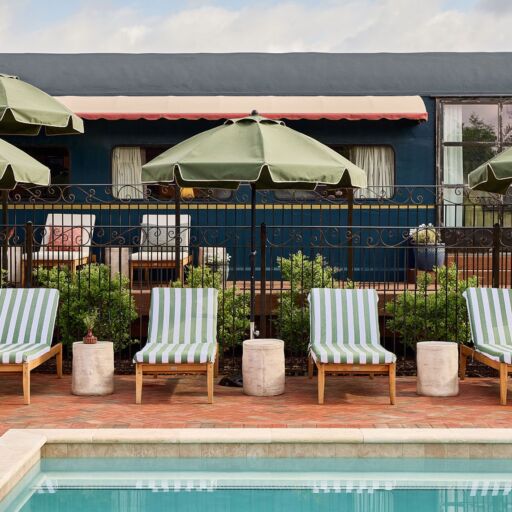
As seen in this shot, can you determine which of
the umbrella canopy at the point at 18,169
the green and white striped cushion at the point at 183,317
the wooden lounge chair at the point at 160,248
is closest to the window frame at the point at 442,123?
the wooden lounge chair at the point at 160,248

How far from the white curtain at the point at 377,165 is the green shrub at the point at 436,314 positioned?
4.07 m

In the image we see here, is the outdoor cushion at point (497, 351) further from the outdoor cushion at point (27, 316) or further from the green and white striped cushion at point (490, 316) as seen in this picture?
the outdoor cushion at point (27, 316)

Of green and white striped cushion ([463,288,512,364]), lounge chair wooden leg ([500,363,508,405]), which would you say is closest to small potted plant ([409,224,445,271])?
green and white striped cushion ([463,288,512,364])

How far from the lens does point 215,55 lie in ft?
46.5

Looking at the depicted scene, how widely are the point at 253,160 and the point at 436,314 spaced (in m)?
2.91

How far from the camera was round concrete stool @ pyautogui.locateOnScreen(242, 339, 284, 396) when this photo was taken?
8.48 metres

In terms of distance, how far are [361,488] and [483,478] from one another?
87cm

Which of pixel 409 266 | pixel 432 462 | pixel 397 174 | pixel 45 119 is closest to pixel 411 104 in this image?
pixel 397 174

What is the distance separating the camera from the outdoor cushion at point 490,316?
8883 mm

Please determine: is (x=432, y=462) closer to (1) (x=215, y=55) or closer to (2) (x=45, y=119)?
(2) (x=45, y=119)

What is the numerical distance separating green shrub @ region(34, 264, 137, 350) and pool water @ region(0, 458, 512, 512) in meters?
3.45

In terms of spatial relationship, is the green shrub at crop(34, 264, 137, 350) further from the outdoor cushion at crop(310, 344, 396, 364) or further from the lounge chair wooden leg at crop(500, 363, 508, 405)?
the lounge chair wooden leg at crop(500, 363, 508, 405)

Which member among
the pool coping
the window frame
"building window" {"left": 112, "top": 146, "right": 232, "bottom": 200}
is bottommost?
the pool coping

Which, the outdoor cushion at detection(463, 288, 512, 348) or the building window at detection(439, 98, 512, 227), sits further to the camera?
the building window at detection(439, 98, 512, 227)
